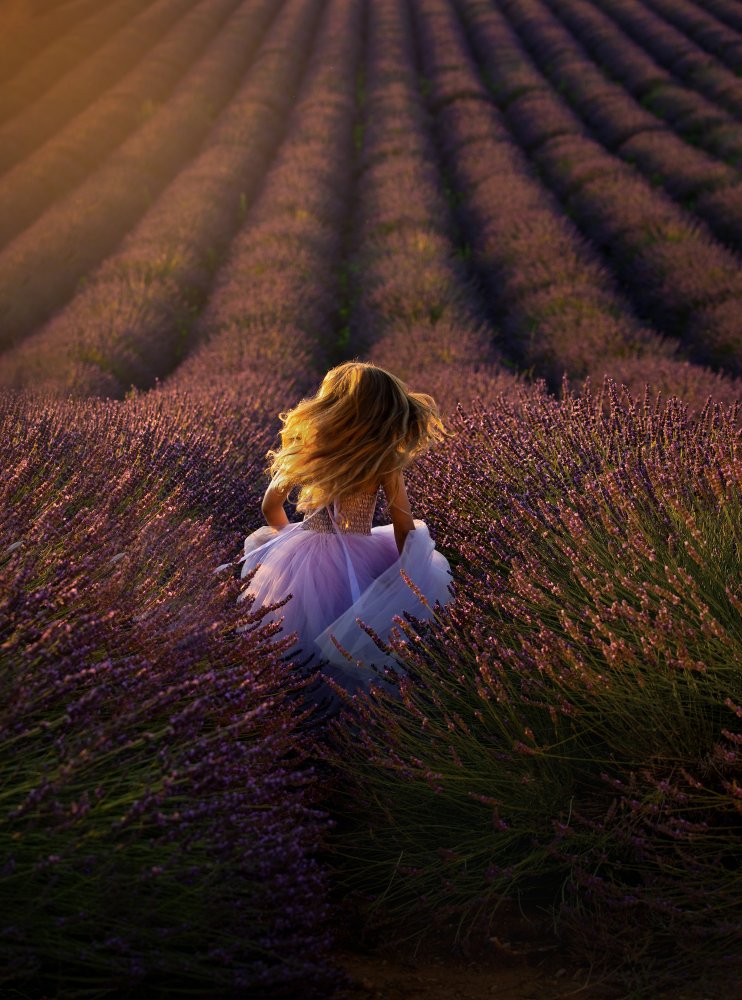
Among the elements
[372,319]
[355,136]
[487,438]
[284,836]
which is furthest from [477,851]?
[355,136]

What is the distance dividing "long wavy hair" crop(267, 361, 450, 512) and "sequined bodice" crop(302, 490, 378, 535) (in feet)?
0.16

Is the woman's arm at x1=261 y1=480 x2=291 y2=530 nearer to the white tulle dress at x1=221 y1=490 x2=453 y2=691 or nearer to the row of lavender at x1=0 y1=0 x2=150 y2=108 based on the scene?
the white tulle dress at x1=221 y1=490 x2=453 y2=691

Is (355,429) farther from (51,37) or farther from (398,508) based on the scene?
(51,37)

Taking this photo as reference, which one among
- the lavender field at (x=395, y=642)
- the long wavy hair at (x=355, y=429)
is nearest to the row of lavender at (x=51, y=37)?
the lavender field at (x=395, y=642)

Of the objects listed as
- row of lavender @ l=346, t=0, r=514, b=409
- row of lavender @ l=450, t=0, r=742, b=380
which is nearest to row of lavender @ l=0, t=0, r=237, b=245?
row of lavender @ l=346, t=0, r=514, b=409

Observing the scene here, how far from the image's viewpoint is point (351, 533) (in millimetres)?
2836

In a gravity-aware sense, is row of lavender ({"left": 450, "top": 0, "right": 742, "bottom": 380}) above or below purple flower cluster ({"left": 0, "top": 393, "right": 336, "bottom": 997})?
below

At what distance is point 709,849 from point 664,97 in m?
13.3

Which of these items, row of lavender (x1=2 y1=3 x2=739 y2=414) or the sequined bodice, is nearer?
the sequined bodice

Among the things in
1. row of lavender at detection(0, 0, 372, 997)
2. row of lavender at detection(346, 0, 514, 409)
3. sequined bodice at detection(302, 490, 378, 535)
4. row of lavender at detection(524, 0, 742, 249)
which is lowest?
row of lavender at detection(524, 0, 742, 249)

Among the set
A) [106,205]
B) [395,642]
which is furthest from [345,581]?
[106,205]

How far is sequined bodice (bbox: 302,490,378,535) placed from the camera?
280 cm

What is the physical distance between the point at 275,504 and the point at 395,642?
996 mm

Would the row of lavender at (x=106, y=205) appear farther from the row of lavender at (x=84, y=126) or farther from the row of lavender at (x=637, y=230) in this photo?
the row of lavender at (x=637, y=230)
